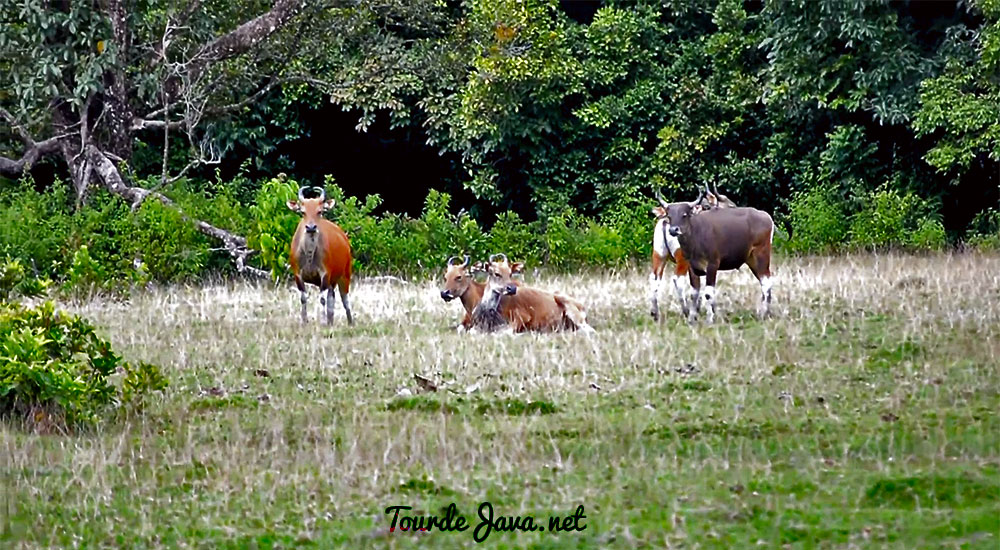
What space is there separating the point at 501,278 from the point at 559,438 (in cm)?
548

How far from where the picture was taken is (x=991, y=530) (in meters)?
7.23

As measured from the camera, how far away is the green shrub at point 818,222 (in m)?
23.9

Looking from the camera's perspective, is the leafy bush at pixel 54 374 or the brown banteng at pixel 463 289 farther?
the brown banteng at pixel 463 289

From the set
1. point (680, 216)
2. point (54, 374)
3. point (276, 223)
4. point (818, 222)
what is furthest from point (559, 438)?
point (818, 222)

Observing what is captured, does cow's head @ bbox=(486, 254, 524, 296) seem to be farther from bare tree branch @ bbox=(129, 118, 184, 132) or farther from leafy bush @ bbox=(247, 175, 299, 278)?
bare tree branch @ bbox=(129, 118, 184, 132)

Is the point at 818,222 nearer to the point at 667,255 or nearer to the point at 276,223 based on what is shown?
the point at 667,255

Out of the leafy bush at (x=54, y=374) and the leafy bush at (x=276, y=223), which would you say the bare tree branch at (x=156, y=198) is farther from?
the leafy bush at (x=54, y=374)

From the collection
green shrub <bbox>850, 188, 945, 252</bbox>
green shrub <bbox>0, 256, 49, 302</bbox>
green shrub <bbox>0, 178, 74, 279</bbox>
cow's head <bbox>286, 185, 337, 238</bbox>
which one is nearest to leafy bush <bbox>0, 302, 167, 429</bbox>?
green shrub <bbox>0, 256, 49, 302</bbox>

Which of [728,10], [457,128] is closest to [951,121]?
[728,10]

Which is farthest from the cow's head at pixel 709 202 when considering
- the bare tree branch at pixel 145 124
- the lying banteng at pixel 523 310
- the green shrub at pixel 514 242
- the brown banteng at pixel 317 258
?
the bare tree branch at pixel 145 124

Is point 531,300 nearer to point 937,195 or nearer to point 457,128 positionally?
point 457,128

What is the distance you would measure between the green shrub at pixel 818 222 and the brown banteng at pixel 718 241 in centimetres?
852

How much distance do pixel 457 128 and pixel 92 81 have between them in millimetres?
6047

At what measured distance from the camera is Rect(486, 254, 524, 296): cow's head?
48.1 ft
